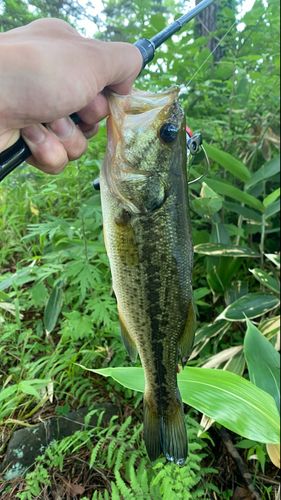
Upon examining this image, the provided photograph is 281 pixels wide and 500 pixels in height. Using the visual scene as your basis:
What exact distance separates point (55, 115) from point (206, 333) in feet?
6.31

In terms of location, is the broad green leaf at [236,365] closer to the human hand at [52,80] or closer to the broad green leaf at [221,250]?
the broad green leaf at [221,250]

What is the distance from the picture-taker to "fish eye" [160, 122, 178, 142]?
1.03 m

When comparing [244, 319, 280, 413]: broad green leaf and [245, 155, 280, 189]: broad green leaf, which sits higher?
[245, 155, 280, 189]: broad green leaf

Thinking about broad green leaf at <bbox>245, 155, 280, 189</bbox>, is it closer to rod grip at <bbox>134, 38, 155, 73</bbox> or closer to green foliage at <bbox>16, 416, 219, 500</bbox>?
rod grip at <bbox>134, 38, 155, 73</bbox>

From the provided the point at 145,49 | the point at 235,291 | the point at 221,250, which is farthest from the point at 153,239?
the point at 235,291

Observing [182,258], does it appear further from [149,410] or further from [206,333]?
[206,333]

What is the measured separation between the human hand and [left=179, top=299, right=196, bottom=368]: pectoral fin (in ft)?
2.43

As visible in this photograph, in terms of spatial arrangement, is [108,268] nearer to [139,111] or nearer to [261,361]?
[261,361]

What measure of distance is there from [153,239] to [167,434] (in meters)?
0.76

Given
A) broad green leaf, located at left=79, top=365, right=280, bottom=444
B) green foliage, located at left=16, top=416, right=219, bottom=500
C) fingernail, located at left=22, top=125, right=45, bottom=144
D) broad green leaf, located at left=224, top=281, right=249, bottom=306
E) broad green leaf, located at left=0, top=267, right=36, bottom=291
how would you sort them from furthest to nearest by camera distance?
broad green leaf, located at left=224, top=281, right=249, bottom=306 < broad green leaf, located at left=0, top=267, right=36, bottom=291 < green foliage, located at left=16, top=416, right=219, bottom=500 < broad green leaf, located at left=79, top=365, right=280, bottom=444 < fingernail, located at left=22, top=125, right=45, bottom=144

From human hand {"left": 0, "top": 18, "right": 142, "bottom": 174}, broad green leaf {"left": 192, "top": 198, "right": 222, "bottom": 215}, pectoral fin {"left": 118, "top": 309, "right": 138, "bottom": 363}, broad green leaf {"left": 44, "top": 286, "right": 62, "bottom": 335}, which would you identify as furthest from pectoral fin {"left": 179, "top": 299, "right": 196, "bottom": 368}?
broad green leaf {"left": 192, "top": 198, "right": 222, "bottom": 215}

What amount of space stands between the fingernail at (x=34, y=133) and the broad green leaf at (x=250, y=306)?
1.75m

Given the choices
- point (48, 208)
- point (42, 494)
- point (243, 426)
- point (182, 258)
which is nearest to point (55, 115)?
point (182, 258)

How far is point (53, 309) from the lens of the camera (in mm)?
2127
